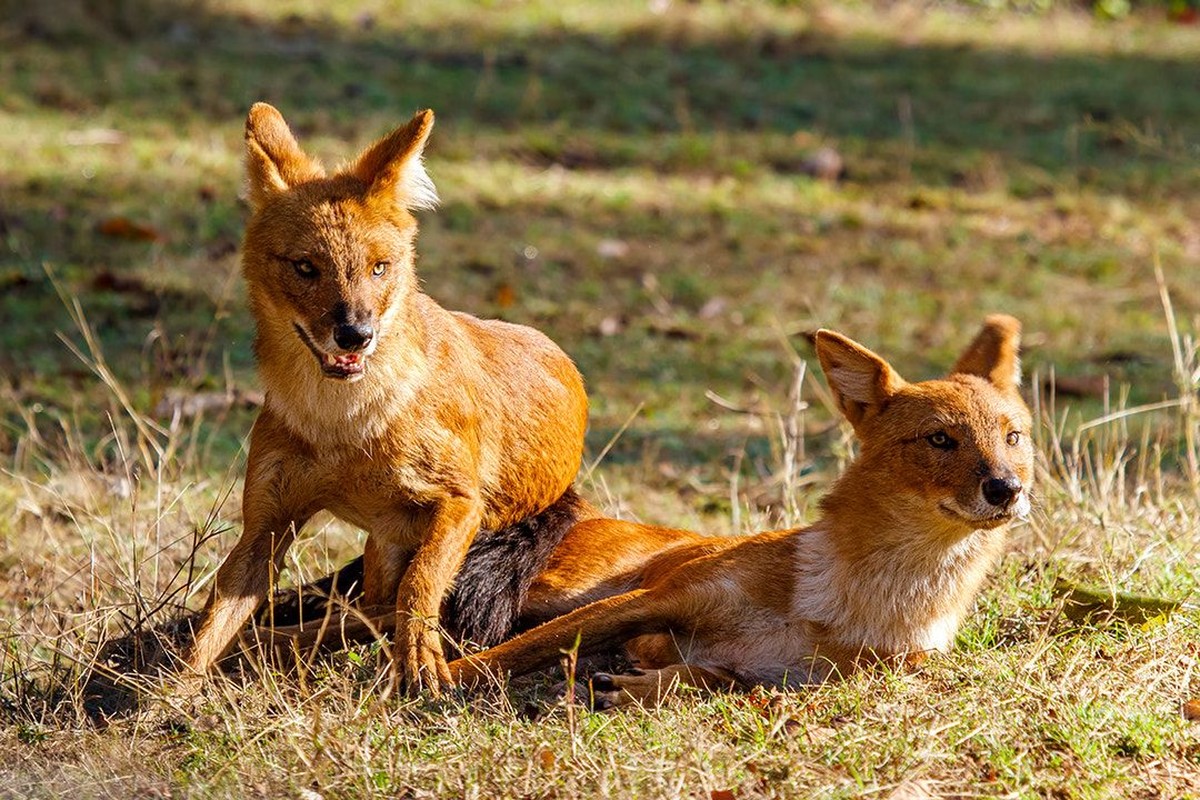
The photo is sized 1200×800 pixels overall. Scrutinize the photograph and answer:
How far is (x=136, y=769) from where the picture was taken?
4.48m

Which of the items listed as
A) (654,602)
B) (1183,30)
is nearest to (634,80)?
(1183,30)

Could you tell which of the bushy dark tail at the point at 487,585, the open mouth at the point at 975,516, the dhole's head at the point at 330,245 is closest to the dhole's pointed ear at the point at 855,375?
the open mouth at the point at 975,516

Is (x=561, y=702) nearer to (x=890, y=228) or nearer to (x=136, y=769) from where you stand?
(x=136, y=769)

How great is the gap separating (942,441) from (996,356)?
0.64m

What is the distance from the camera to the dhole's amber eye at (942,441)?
16.3 feet

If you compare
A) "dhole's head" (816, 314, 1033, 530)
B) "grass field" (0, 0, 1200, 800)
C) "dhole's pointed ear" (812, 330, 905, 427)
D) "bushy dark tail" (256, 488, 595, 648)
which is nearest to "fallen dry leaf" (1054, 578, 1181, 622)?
"grass field" (0, 0, 1200, 800)

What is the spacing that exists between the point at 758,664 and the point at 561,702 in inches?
27.4

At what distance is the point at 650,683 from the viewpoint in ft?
16.5

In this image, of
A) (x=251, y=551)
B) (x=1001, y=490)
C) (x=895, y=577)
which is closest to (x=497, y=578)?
(x=251, y=551)

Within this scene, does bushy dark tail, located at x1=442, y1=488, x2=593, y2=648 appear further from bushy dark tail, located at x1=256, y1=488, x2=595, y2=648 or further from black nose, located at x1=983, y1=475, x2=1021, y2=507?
black nose, located at x1=983, y1=475, x2=1021, y2=507

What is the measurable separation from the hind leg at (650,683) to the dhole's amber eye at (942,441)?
928 mm

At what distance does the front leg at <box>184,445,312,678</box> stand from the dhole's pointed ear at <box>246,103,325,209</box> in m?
0.84

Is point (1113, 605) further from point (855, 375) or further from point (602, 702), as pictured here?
point (602, 702)

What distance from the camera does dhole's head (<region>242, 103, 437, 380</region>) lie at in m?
4.95
